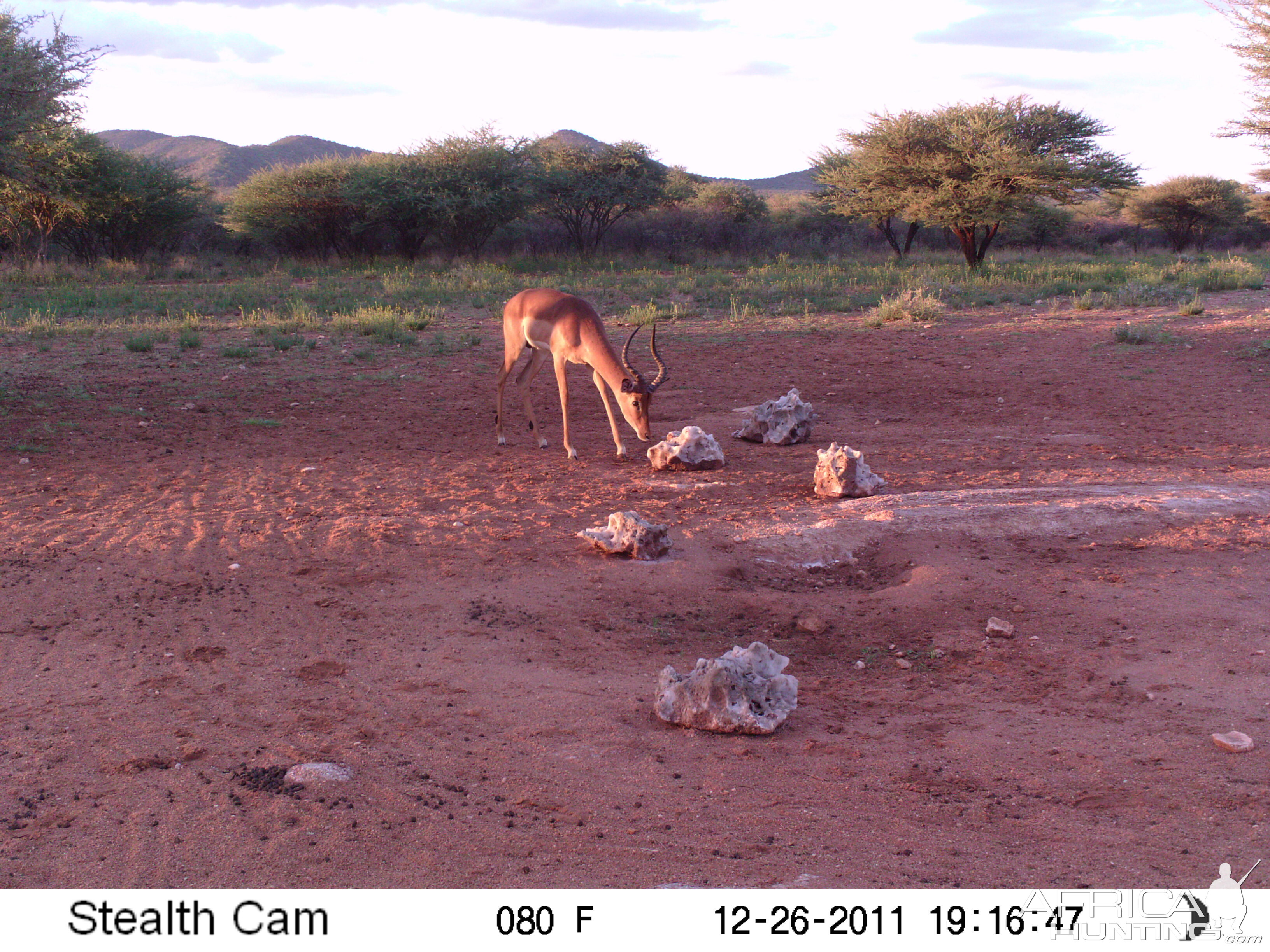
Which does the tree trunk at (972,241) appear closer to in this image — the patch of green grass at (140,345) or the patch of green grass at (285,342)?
the patch of green grass at (285,342)

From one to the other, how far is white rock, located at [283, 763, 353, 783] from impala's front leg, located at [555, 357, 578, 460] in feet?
16.8

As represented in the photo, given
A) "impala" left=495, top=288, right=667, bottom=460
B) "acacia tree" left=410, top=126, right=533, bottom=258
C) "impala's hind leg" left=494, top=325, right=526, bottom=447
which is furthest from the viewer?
"acacia tree" left=410, top=126, right=533, bottom=258

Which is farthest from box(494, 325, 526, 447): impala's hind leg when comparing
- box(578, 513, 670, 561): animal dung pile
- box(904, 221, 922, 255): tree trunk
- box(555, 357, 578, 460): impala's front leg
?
box(904, 221, 922, 255): tree trunk

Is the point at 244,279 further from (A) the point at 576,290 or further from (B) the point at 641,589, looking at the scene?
(B) the point at 641,589

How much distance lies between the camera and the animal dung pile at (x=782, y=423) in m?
8.66

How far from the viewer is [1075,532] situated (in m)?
5.84

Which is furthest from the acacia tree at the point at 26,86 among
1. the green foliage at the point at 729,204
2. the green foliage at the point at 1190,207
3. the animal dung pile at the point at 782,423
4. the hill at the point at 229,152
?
the hill at the point at 229,152

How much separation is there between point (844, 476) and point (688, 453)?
1.44 metres

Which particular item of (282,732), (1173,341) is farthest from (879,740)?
(1173,341)

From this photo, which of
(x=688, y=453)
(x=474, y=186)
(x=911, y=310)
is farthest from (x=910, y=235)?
(x=688, y=453)

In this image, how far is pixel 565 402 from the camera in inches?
333

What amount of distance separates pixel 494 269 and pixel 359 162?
39.4 feet

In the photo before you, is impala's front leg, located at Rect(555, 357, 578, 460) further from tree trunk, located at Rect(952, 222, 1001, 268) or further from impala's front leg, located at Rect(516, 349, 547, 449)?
tree trunk, located at Rect(952, 222, 1001, 268)

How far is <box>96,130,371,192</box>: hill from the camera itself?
78.3m
